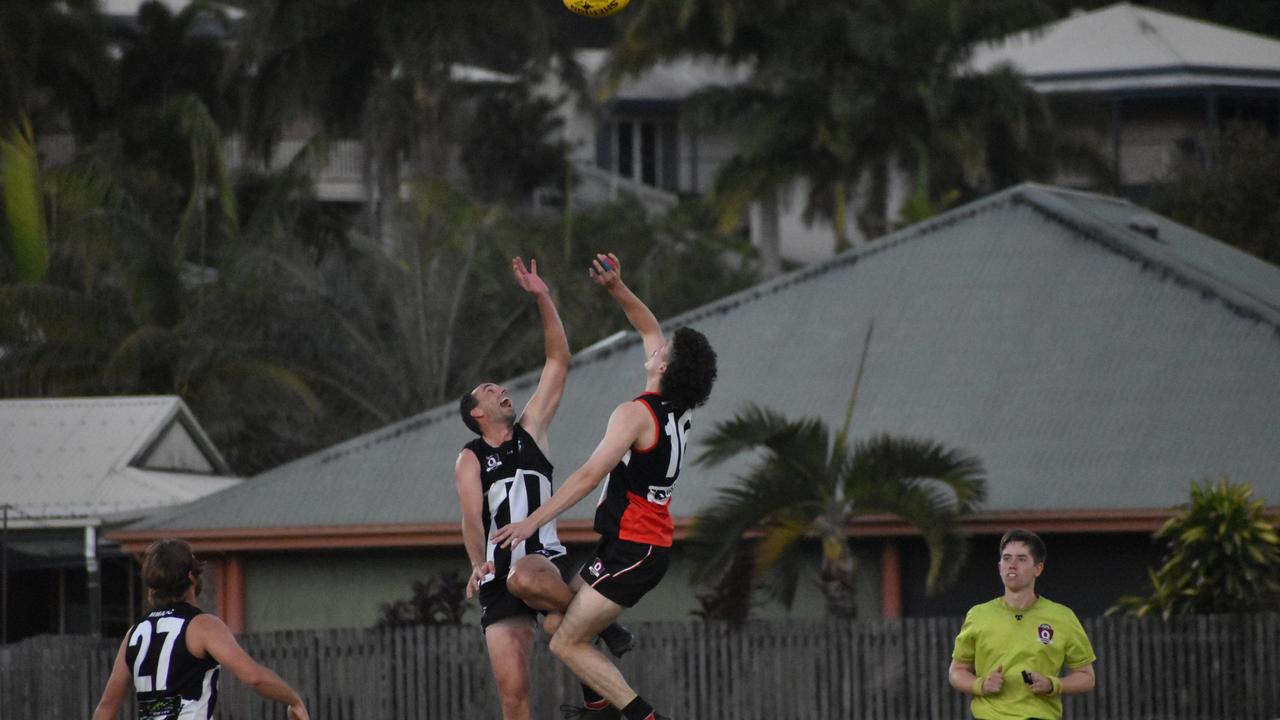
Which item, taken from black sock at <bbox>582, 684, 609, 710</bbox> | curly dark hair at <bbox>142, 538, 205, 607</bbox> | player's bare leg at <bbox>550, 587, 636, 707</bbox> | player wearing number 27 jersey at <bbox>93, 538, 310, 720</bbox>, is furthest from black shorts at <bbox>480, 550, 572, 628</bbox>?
curly dark hair at <bbox>142, 538, 205, 607</bbox>

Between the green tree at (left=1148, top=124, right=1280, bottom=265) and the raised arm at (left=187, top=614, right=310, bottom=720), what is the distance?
3020cm

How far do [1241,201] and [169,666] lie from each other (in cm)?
3175

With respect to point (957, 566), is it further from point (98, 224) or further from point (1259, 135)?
point (1259, 135)

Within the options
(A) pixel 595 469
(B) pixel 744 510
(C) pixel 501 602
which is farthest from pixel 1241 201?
(A) pixel 595 469

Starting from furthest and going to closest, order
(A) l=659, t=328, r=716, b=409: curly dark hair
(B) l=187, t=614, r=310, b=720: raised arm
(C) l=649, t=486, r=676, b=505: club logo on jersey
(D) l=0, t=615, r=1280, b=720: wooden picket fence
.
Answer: (D) l=0, t=615, r=1280, b=720: wooden picket fence → (C) l=649, t=486, r=676, b=505: club logo on jersey → (A) l=659, t=328, r=716, b=409: curly dark hair → (B) l=187, t=614, r=310, b=720: raised arm

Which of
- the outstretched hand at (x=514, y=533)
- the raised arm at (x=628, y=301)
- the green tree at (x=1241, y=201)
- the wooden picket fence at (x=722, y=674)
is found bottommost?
the wooden picket fence at (x=722, y=674)

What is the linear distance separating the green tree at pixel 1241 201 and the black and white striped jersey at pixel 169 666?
30.3 metres

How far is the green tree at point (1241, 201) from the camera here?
121ft

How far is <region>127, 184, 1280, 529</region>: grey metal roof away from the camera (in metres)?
20.4

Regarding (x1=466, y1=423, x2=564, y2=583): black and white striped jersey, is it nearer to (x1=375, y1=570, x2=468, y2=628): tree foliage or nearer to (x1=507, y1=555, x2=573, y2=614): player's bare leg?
(x1=507, y1=555, x2=573, y2=614): player's bare leg

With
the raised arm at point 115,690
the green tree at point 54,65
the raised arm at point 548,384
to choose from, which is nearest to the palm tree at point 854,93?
the green tree at point 54,65

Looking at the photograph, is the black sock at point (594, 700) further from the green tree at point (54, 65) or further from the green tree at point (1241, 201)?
the green tree at point (54, 65)

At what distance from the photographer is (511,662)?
33.3ft

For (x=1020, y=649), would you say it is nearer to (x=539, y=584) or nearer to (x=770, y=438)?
(x=539, y=584)
